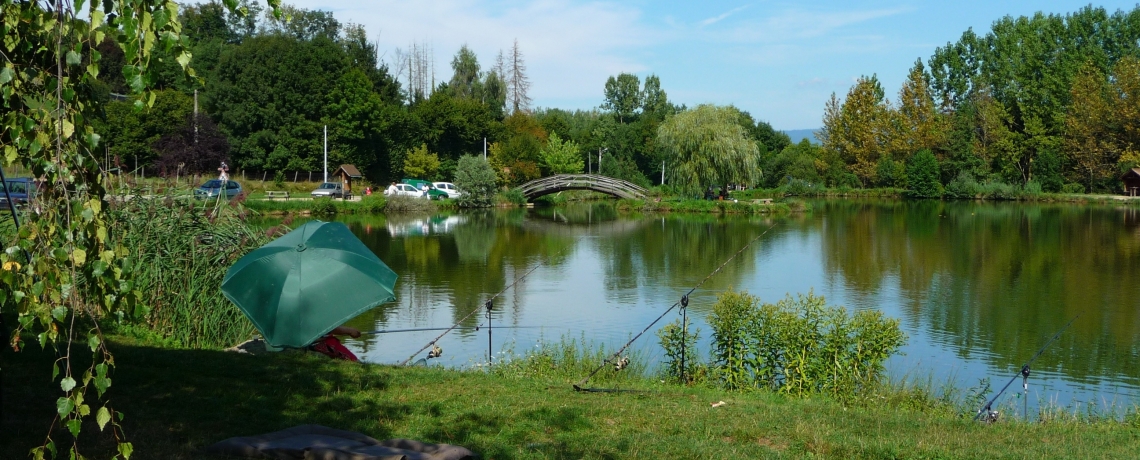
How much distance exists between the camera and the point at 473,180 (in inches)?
1649

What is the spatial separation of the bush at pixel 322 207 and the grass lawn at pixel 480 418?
94.7 feet

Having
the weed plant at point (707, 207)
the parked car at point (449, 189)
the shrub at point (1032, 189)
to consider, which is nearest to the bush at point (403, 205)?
the parked car at point (449, 189)

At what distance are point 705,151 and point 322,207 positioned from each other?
639 inches

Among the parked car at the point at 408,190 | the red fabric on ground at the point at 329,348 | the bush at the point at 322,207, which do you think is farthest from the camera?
the parked car at the point at 408,190

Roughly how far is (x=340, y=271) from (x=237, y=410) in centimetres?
202

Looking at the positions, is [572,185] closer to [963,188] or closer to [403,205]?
[403,205]

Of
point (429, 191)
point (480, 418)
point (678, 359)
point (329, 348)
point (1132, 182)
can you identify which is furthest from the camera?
point (1132, 182)

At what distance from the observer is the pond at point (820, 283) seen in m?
→ 11.7

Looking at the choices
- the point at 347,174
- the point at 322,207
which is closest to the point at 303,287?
the point at 322,207

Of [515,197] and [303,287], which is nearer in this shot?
[303,287]

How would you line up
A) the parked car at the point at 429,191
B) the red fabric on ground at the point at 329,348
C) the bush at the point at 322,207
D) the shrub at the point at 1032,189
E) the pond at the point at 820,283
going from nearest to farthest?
the red fabric on ground at the point at 329,348
the pond at the point at 820,283
the bush at the point at 322,207
the parked car at the point at 429,191
the shrub at the point at 1032,189

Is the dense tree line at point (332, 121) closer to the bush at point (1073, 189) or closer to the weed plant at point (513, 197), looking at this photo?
the weed plant at point (513, 197)

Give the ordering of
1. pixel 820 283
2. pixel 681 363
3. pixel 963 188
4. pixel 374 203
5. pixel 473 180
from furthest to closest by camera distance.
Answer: pixel 963 188 → pixel 473 180 → pixel 374 203 → pixel 820 283 → pixel 681 363

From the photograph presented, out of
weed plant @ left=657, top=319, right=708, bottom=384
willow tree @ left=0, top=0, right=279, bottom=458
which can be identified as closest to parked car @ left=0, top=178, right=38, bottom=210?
willow tree @ left=0, top=0, right=279, bottom=458
